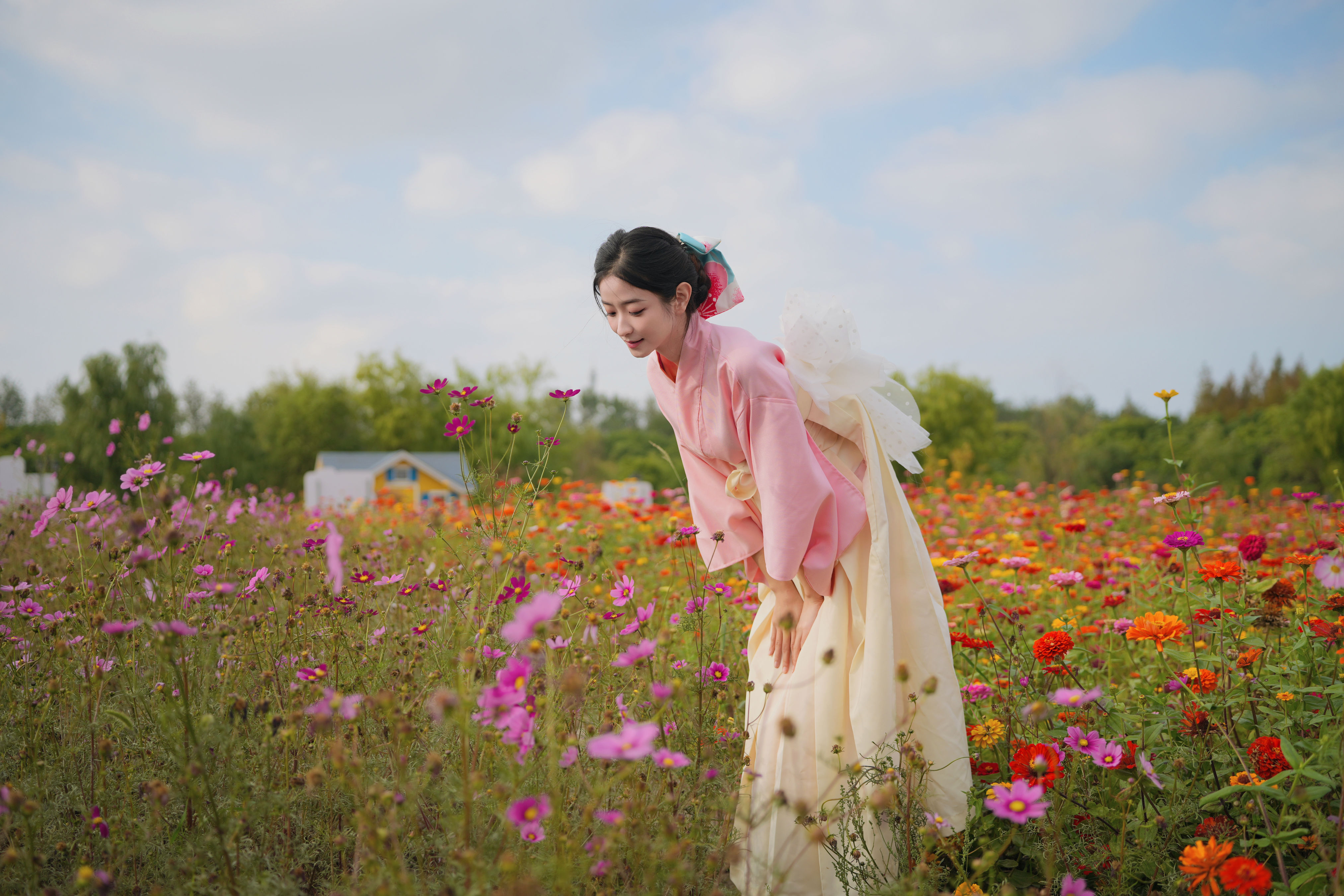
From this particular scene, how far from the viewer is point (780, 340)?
1.98 metres

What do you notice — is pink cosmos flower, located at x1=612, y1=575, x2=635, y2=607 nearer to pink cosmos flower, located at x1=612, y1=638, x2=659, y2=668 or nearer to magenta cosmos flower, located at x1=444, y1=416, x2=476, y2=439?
magenta cosmos flower, located at x1=444, y1=416, x2=476, y2=439

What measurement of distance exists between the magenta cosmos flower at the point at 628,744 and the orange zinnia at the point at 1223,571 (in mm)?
1572

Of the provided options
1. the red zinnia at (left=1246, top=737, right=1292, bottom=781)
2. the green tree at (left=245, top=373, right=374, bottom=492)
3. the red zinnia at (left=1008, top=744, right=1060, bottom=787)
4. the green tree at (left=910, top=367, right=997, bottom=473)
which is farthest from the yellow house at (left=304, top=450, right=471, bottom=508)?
the red zinnia at (left=1246, top=737, right=1292, bottom=781)

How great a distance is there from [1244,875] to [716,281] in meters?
1.61

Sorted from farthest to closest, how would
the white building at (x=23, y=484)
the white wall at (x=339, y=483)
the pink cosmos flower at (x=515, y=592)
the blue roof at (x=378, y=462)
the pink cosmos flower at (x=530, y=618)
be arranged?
the blue roof at (x=378, y=462)
the white wall at (x=339, y=483)
the white building at (x=23, y=484)
the pink cosmos flower at (x=515, y=592)
the pink cosmos flower at (x=530, y=618)

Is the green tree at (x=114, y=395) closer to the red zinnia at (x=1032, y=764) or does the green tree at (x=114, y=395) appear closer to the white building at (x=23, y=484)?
the white building at (x=23, y=484)

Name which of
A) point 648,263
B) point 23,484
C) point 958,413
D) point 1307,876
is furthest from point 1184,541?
point 958,413

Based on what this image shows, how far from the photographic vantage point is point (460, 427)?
5.73 ft

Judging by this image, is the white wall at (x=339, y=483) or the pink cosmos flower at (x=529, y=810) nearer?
the pink cosmos flower at (x=529, y=810)

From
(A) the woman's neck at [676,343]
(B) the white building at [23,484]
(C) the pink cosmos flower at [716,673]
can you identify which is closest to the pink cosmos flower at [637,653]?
(C) the pink cosmos flower at [716,673]

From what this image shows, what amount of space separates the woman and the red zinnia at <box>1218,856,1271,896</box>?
23.4 inches

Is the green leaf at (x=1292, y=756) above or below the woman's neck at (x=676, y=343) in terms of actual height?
below

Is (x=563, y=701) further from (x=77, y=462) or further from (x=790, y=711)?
(x=77, y=462)

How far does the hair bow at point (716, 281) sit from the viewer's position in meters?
2.05
